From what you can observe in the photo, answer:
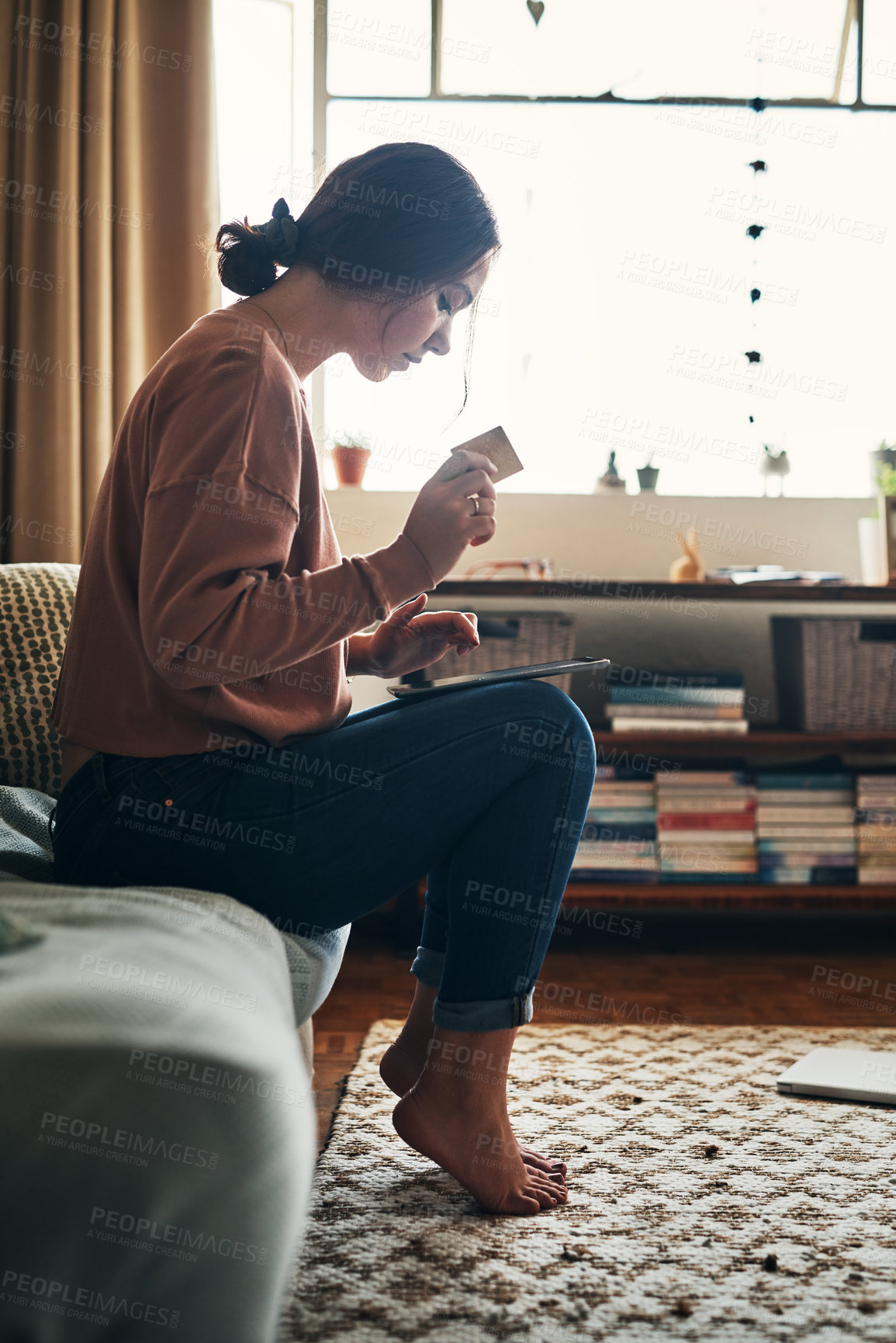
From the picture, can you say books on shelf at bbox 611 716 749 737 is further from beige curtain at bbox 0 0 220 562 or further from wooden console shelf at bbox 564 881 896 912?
beige curtain at bbox 0 0 220 562

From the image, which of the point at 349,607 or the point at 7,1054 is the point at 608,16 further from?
the point at 7,1054

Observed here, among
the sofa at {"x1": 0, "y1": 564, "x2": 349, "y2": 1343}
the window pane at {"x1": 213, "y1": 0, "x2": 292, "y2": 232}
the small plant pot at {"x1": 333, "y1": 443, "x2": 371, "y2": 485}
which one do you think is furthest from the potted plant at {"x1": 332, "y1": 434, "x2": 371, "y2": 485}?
the sofa at {"x1": 0, "y1": 564, "x2": 349, "y2": 1343}

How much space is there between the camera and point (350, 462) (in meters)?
2.59

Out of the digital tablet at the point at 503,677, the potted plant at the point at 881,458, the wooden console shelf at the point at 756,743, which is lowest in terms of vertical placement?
the wooden console shelf at the point at 756,743

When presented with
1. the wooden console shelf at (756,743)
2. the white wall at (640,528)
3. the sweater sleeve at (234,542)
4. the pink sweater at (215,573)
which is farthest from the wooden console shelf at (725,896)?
the sweater sleeve at (234,542)

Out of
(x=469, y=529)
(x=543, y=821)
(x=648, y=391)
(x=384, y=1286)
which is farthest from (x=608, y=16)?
(x=384, y=1286)

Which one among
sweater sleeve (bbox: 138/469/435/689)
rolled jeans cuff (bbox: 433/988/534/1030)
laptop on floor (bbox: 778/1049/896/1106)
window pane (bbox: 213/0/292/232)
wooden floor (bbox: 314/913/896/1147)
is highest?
window pane (bbox: 213/0/292/232)

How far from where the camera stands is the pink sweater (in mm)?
930

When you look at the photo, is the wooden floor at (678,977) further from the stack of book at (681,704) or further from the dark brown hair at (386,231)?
the dark brown hair at (386,231)

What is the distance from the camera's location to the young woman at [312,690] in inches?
37.4

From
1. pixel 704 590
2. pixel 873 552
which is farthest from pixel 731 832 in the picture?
pixel 873 552

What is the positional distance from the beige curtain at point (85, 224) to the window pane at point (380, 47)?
419 mm

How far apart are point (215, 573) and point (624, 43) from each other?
2.40 meters

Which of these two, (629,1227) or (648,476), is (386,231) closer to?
(629,1227)
